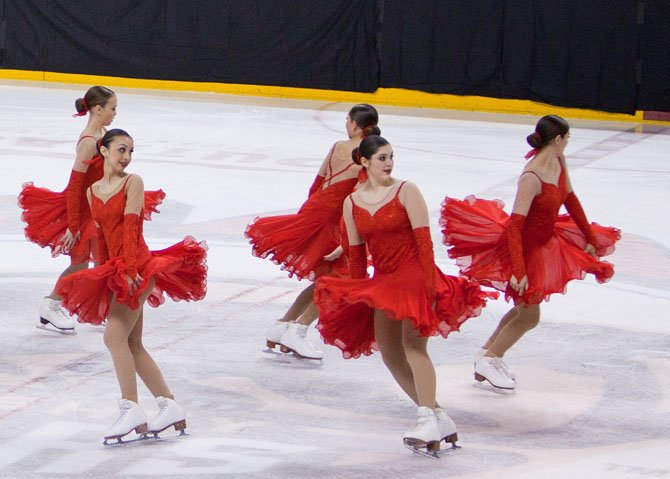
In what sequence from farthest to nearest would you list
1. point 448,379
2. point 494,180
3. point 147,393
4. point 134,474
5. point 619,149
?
1. point 619,149
2. point 494,180
3. point 448,379
4. point 147,393
5. point 134,474

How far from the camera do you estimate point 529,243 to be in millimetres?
6062

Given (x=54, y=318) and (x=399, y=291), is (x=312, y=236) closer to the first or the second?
(x=399, y=291)

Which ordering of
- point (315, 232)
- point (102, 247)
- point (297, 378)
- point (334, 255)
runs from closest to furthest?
point (102, 247) < point (297, 378) < point (334, 255) < point (315, 232)

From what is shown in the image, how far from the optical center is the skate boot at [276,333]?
6664mm

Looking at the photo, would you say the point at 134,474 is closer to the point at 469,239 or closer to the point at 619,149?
the point at 469,239

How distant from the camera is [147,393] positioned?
5.86m

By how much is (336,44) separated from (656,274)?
1237 cm

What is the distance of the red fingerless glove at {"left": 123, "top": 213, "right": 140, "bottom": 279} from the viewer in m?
5.15

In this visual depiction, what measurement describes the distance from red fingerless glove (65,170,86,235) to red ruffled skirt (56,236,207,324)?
127 cm

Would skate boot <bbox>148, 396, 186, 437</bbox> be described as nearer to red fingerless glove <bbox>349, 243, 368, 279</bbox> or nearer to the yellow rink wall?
red fingerless glove <bbox>349, 243, 368, 279</bbox>

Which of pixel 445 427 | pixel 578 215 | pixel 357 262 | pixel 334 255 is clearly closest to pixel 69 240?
pixel 334 255

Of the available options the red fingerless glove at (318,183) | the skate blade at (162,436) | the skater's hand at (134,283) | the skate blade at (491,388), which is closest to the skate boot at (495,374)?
the skate blade at (491,388)

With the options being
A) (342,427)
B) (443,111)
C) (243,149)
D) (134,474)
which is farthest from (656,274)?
(443,111)

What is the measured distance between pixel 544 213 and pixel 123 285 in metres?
2.15
